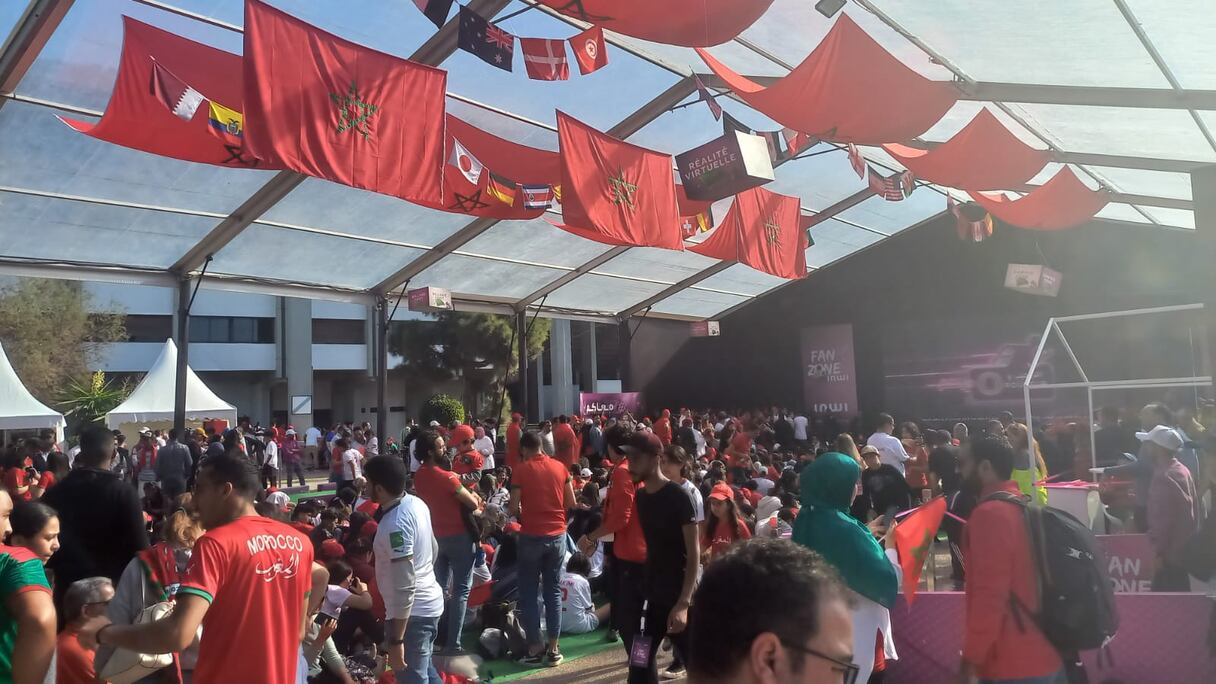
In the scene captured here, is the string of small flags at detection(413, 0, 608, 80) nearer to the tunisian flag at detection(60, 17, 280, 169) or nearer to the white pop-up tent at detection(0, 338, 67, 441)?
the tunisian flag at detection(60, 17, 280, 169)

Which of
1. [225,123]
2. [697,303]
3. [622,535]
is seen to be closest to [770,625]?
[622,535]

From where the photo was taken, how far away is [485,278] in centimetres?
1530

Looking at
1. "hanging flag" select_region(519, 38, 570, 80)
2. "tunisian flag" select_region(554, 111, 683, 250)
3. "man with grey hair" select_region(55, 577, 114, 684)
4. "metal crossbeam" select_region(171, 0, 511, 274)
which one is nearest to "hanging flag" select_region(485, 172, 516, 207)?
"tunisian flag" select_region(554, 111, 683, 250)

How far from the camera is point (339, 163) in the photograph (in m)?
6.77

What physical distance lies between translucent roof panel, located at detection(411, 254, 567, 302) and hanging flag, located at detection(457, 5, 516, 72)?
283 inches

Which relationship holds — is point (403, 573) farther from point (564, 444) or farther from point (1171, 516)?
point (564, 444)

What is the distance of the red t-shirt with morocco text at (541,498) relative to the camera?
5.59 meters

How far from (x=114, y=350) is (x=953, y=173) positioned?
108 ft

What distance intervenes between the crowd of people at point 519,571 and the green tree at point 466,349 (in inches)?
934

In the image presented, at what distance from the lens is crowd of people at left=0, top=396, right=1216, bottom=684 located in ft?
4.08

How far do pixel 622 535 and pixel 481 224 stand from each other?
30.0ft

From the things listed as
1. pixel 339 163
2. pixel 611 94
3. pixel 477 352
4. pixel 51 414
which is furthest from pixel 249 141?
pixel 477 352

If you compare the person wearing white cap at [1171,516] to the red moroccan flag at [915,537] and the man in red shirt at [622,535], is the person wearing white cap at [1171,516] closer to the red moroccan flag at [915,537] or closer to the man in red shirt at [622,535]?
the red moroccan flag at [915,537]

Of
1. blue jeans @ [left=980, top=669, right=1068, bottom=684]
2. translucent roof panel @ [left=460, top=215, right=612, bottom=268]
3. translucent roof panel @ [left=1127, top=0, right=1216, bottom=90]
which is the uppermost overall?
translucent roof panel @ [left=460, top=215, right=612, bottom=268]
